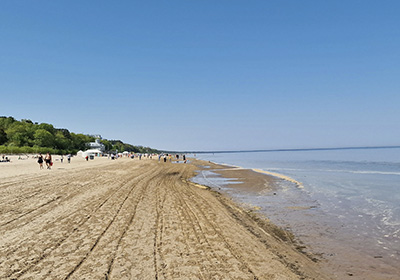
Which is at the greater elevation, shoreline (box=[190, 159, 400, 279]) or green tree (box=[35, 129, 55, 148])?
green tree (box=[35, 129, 55, 148])

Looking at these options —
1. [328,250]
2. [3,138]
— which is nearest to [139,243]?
[328,250]

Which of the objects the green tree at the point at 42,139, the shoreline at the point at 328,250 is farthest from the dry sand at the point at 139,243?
the green tree at the point at 42,139

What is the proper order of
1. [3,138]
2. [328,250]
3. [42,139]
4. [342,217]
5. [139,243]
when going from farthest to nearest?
[42,139] → [3,138] → [342,217] → [328,250] → [139,243]

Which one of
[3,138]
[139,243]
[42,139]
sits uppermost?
[3,138]

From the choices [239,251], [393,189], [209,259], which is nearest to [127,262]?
[209,259]

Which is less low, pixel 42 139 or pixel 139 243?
pixel 42 139

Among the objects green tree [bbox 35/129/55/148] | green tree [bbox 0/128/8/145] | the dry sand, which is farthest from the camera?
green tree [bbox 35/129/55/148]

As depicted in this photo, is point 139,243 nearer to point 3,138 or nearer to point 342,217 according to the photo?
point 342,217

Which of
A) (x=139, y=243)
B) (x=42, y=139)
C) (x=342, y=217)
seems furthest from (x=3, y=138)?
(x=342, y=217)

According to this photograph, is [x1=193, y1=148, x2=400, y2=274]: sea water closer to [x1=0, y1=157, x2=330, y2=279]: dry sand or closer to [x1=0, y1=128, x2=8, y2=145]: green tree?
[x1=0, y1=157, x2=330, y2=279]: dry sand

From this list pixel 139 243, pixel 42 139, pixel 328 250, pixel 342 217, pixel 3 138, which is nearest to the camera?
pixel 139 243

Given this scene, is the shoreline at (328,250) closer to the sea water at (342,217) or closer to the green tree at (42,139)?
the sea water at (342,217)

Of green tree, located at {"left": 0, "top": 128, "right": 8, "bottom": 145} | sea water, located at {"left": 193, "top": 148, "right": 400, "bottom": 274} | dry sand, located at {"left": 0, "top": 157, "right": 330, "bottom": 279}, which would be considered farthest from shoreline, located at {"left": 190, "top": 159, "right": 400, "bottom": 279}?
green tree, located at {"left": 0, "top": 128, "right": 8, "bottom": 145}

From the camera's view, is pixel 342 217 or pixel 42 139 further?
pixel 42 139
